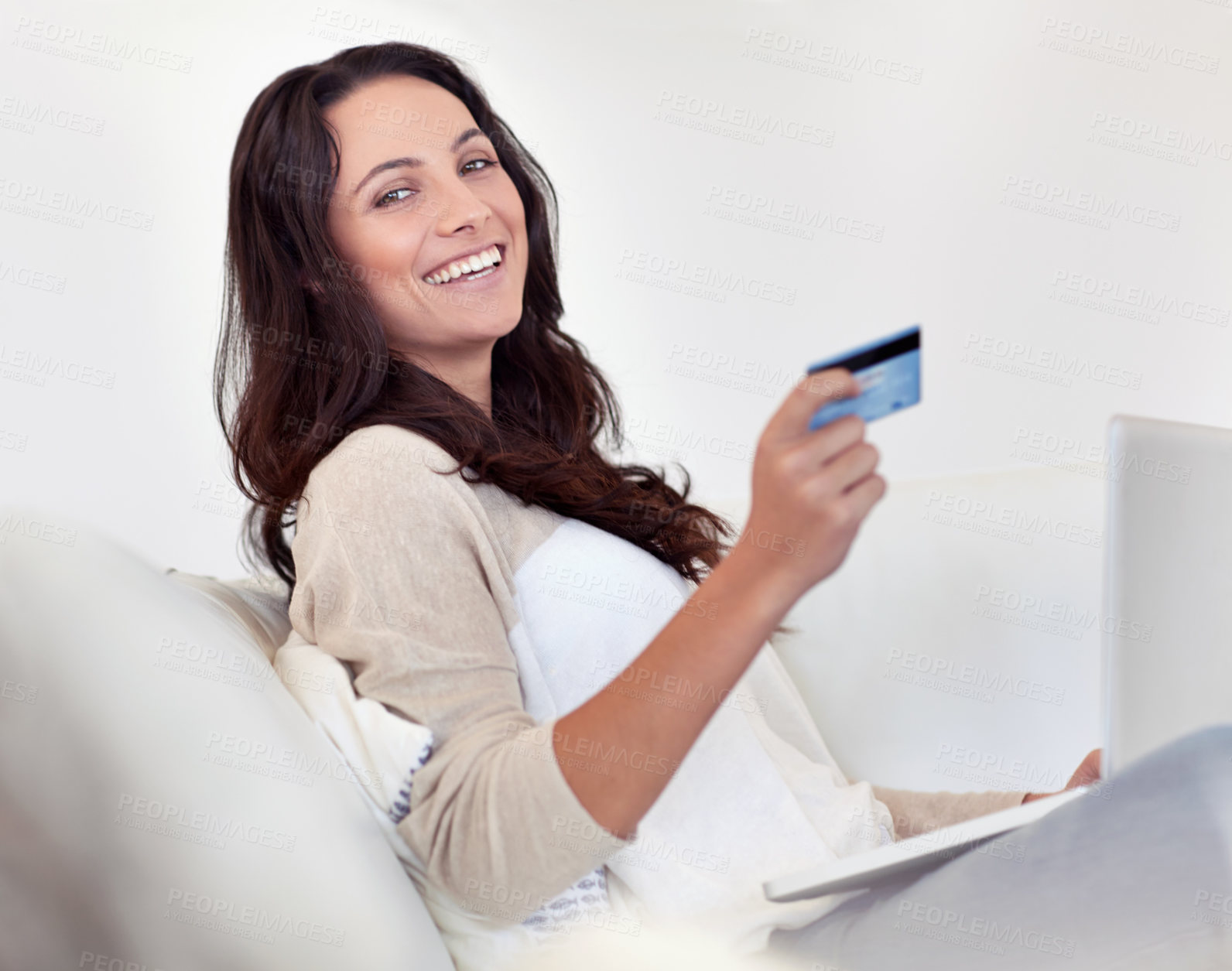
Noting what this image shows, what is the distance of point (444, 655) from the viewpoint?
907 millimetres

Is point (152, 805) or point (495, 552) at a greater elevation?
point (495, 552)

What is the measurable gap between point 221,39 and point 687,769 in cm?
192

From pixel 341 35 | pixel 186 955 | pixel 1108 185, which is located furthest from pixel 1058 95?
pixel 186 955

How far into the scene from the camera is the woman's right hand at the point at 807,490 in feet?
2.53

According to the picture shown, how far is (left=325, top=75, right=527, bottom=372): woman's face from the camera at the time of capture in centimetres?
121

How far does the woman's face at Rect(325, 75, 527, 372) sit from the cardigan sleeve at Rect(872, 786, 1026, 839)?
0.74m

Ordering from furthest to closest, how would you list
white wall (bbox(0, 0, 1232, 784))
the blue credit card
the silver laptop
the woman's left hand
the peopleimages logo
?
the peopleimages logo
white wall (bbox(0, 0, 1232, 784))
the woman's left hand
the silver laptop
the blue credit card

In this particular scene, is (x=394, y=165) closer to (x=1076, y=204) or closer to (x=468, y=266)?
(x=468, y=266)

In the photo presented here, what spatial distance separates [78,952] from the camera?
0.87 metres

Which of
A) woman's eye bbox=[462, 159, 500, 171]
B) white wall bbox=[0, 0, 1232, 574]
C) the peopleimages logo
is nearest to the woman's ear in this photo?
woman's eye bbox=[462, 159, 500, 171]

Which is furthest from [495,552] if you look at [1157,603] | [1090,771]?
[1090,771]

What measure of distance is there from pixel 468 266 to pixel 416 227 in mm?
74

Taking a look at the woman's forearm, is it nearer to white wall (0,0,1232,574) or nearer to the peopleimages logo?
white wall (0,0,1232,574)

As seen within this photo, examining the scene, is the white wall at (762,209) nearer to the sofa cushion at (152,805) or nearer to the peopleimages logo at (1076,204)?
the peopleimages logo at (1076,204)
